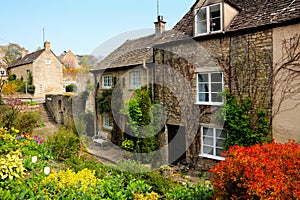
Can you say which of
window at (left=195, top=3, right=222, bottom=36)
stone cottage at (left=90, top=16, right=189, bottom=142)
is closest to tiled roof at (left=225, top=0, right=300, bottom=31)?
window at (left=195, top=3, right=222, bottom=36)

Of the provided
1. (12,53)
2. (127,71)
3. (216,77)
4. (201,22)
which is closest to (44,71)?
(127,71)

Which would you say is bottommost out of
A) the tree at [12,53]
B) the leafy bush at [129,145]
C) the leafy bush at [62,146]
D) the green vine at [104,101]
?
the leafy bush at [129,145]

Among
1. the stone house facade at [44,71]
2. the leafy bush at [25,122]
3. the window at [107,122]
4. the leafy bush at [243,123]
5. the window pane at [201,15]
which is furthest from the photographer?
the stone house facade at [44,71]

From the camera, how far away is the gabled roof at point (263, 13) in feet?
30.6

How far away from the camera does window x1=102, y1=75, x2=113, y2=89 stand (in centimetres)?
1939

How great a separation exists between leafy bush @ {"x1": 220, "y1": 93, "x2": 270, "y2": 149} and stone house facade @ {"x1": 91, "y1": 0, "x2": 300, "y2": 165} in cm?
27

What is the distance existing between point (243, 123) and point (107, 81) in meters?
12.7

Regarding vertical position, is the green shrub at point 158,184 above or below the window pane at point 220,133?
below

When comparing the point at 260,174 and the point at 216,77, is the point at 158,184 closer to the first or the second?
the point at 260,174

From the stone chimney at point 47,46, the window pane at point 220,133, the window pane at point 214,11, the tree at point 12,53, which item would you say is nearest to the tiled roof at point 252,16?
the window pane at point 214,11

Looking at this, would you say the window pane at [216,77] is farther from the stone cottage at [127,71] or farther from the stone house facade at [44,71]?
the stone house facade at [44,71]

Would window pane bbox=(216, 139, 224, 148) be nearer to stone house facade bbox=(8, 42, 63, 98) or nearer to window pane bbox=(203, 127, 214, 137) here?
window pane bbox=(203, 127, 214, 137)

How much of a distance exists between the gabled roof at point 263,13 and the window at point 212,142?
5.09 m

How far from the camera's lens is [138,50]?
60.4ft
